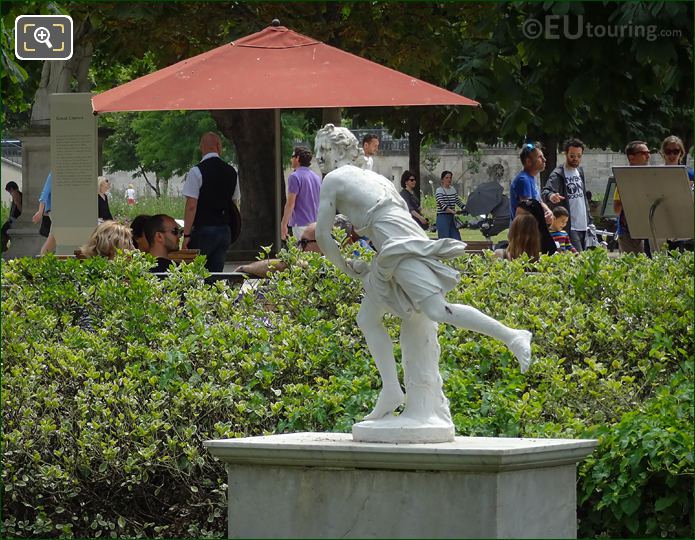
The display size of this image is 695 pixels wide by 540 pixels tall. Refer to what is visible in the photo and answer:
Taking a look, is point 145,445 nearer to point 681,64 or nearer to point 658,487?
point 658,487

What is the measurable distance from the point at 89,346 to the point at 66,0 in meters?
10.8

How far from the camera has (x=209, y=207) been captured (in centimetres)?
1336

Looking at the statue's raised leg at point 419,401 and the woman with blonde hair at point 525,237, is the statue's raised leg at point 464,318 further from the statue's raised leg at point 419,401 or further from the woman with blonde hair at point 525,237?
A: the woman with blonde hair at point 525,237

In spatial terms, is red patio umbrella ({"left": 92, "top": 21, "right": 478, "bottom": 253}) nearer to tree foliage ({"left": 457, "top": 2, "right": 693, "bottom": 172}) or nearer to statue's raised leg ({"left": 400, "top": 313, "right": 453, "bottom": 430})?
tree foliage ({"left": 457, "top": 2, "right": 693, "bottom": 172})

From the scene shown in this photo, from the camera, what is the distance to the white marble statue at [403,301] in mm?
6484

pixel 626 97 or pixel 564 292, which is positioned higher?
pixel 626 97

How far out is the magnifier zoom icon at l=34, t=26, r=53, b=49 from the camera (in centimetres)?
1416

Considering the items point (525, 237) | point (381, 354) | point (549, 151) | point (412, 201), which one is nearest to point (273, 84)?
point (525, 237)

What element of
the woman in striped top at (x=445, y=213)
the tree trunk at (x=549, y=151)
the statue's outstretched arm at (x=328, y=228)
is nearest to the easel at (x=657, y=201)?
the statue's outstretched arm at (x=328, y=228)

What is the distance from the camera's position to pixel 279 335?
870cm

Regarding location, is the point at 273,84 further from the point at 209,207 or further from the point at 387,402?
the point at 387,402

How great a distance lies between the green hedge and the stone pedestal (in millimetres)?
957

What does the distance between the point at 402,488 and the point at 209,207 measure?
7.37 m

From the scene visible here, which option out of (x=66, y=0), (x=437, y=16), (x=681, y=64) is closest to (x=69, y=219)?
(x=66, y=0)
